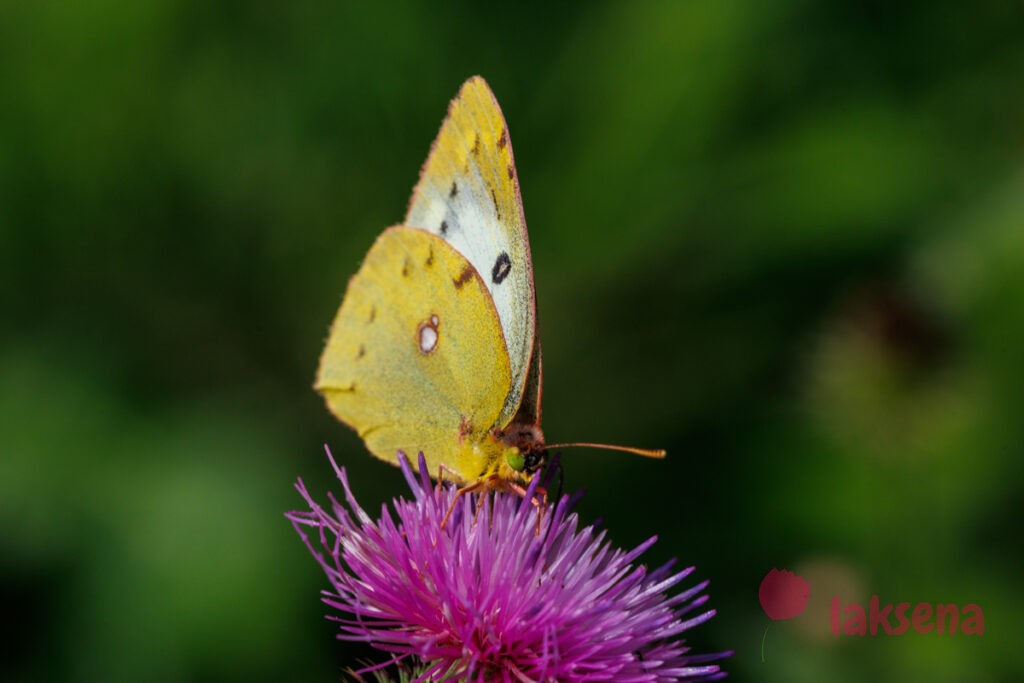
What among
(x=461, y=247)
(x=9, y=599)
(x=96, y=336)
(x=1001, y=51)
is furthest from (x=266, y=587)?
(x=1001, y=51)

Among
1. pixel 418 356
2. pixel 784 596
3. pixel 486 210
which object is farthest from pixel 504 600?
pixel 784 596

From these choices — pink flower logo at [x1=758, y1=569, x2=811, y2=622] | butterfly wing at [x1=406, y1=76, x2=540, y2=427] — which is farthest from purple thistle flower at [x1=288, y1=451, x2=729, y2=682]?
pink flower logo at [x1=758, y1=569, x2=811, y2=622]

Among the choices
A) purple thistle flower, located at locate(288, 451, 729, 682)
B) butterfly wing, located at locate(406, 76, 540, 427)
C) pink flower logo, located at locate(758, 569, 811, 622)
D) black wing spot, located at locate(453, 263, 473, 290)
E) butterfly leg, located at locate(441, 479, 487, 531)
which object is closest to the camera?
purple thistle flower, located at locate(288, 451, 729, 682)

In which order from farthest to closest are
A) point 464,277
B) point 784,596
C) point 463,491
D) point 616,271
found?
1. point 616,271
2. point 784,596
3. point 464,277
4. point 463,491

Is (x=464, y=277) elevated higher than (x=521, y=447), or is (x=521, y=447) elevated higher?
(x=464, y=277)

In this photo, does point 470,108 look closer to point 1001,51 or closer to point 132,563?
point 132,563

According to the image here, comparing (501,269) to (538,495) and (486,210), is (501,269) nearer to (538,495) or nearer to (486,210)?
(486,210)

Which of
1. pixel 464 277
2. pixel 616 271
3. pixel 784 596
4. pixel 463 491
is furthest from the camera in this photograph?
pixel 616 271

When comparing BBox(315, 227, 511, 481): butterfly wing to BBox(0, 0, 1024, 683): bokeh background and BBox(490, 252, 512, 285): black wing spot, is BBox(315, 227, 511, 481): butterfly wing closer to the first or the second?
BBox(490, 252, 512, 285): black wing spot
